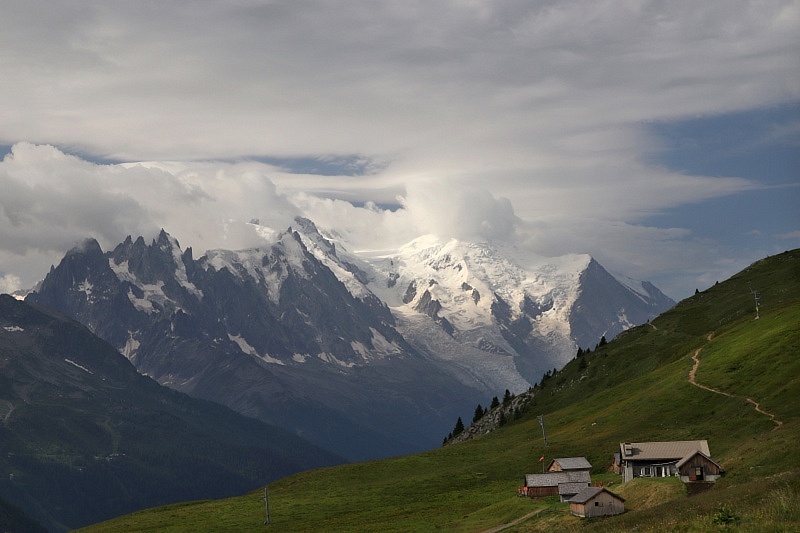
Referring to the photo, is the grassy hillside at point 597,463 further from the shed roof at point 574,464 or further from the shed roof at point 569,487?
the shed roof at point 569,487

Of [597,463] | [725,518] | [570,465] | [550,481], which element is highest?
[725,518]

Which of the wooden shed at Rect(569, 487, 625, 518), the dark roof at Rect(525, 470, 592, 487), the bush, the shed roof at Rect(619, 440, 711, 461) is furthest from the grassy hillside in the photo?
the bush

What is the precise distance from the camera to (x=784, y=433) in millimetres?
101938

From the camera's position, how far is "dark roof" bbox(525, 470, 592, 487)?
12638cm

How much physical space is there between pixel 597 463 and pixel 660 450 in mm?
24304

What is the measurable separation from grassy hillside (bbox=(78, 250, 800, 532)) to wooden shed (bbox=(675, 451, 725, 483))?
155 cm

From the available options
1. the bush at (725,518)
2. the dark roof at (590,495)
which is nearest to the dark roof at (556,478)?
the dark roof at (590,495)

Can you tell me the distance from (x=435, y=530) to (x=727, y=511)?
5706 cm

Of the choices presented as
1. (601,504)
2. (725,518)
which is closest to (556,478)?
(601,504)

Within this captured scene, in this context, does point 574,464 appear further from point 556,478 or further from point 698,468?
point 698,468

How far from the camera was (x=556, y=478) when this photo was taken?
128 metres

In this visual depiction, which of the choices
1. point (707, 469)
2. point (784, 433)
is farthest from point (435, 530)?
point (784, 433)

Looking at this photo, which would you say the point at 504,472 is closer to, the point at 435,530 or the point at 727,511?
the point at 435,530

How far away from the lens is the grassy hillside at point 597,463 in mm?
97250
